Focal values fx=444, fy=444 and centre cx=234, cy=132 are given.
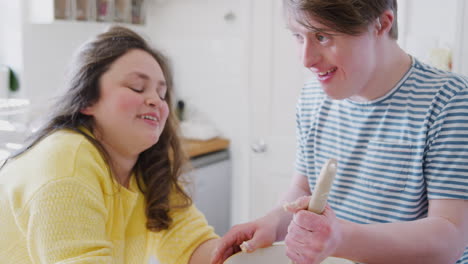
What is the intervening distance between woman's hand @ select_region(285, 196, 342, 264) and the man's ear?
468 millimetres

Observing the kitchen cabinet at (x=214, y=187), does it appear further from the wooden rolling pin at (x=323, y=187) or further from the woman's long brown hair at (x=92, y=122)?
the wooden rolling pin at (x=323, y=187)

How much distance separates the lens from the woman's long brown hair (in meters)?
1.10

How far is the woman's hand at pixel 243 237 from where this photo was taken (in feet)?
3.30

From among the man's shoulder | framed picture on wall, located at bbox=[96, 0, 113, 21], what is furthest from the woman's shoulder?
framed picture on wall, located at bbox=[96, 0, 113, 21]

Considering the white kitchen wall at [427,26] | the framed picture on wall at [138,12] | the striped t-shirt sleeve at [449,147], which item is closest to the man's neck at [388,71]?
the striped t-shirt sleeve at [449,147]

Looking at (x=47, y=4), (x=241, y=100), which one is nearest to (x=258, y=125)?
(x=241, y=100)

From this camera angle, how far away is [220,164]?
2791 mm

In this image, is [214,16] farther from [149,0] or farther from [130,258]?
[130,258]

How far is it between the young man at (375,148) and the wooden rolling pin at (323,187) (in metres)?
0.02

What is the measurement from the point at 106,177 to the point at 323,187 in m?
0.53

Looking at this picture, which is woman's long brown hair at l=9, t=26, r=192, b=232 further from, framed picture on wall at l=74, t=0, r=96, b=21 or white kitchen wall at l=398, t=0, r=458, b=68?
framed picture on wall at l=74, t=0, r=96, b=21

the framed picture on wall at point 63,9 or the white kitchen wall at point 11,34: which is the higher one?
the framed picture on wall at point 63,9

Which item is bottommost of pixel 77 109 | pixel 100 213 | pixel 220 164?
pixel 220 164

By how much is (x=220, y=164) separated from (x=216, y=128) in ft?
0.92
